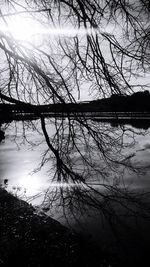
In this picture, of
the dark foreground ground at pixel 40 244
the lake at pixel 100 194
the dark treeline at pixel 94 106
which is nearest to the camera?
the dark treeline at pixel 94 106

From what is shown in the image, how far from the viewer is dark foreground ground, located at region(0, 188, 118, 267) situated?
4645mm

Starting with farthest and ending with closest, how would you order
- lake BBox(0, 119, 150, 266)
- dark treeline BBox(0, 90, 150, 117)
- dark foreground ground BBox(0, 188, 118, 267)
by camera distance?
lake BBox(0, 119, 150, 266)
dark foreground ground BBox(0, 188, 118, 267)
dark treeline BBox(0, 90, 150, 117)

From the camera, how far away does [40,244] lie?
17.3 ft

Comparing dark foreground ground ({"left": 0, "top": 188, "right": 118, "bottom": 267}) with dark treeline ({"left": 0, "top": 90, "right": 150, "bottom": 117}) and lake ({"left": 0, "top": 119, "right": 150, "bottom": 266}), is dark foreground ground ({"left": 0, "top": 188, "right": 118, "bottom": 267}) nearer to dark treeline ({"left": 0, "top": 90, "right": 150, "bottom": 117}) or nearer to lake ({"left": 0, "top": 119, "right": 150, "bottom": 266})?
lake ({"left": 0, "top": 119, "right": 150, "bottom": 266})

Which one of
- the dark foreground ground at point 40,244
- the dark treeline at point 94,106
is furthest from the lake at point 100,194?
the dark foreground ground at point 40,244

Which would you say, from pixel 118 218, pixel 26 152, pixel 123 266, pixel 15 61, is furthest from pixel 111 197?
pixel 26 152

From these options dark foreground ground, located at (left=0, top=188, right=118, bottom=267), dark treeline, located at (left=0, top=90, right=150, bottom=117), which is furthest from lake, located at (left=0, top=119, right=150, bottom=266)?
dark foreground ground, located at (left=0, top=188, right=118, bottom=267)

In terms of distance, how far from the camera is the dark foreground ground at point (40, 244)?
4645 mm

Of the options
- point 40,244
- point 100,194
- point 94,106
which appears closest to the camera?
point 94,106

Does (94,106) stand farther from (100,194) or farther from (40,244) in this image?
(100,194)

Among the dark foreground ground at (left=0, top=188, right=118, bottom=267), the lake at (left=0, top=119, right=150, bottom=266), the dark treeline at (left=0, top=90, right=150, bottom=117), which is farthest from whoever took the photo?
the lake at (left=0, top=119, right=150, bottom=266)

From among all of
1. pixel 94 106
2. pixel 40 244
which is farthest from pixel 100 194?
pixel 94 106

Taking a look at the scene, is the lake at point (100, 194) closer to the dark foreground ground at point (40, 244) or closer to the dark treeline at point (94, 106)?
the dark treeline at point (94, 106)

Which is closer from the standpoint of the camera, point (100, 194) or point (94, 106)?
point (94, 106)
